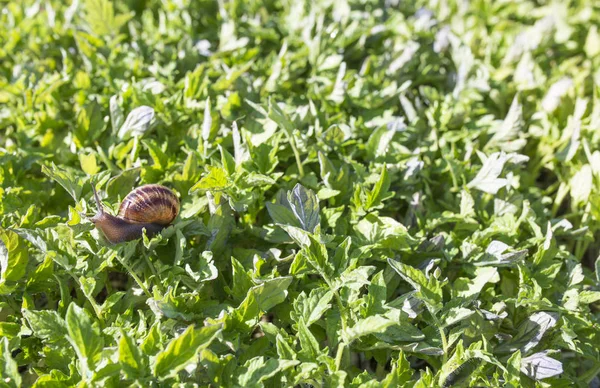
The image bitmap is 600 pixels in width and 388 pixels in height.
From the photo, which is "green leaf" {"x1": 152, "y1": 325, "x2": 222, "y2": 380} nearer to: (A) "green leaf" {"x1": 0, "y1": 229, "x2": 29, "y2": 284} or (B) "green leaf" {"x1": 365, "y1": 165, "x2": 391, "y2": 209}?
(A) "green leaf" {"x1": 0, "y1": 229, "x2": 29, "y2": 284}

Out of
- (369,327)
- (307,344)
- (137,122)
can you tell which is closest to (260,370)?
(307,344)

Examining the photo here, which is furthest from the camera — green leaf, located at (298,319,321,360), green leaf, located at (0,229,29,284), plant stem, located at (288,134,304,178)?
plant stem, located at (288,134,304,178)

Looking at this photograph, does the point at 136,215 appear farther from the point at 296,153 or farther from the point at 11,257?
the point at 296,153

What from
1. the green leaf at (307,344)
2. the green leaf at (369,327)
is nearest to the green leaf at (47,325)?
the green leaf at (307,344)

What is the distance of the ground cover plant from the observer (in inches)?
54.5

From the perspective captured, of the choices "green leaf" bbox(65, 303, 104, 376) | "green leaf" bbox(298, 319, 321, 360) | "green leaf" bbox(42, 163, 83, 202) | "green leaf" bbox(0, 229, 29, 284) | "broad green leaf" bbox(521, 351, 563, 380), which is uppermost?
"green leaf" bbox(42, 163, 83, 202)

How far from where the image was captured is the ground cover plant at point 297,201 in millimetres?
1385

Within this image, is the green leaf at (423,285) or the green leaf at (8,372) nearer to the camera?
the green leaf at (8,372)

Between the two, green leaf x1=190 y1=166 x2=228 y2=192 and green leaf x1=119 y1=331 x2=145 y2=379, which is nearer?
green leaf x1=119 y1=331 x2=145 y2=379

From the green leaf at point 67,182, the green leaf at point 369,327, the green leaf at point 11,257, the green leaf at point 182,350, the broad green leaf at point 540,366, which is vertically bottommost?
the broad green leaf at point 540,366

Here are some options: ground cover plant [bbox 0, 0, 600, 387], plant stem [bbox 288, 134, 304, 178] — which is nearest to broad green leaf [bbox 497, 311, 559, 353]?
ground cover plant [bbox 0, 0, 600, 387]

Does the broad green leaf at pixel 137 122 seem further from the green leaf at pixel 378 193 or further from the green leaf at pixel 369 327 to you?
the green leaf at pixel 369 327

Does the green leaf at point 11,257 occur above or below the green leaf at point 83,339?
above

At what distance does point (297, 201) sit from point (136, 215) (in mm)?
416
